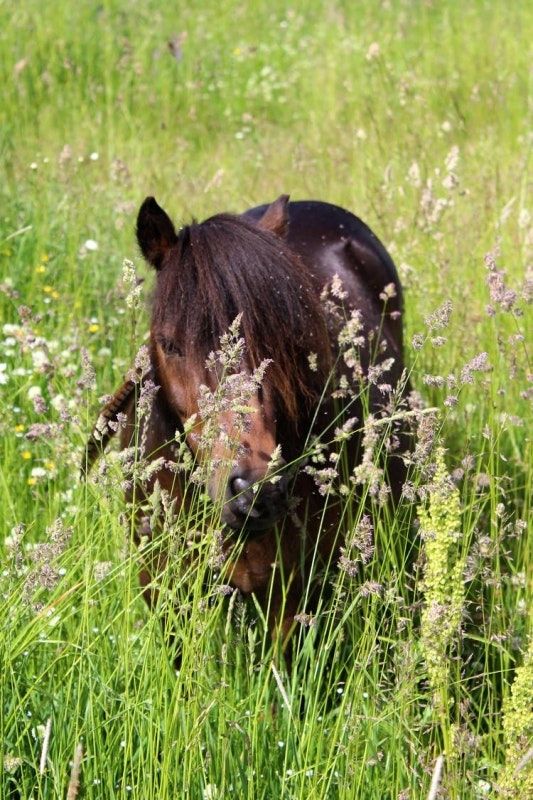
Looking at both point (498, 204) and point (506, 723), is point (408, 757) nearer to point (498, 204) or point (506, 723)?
point (506, 723)

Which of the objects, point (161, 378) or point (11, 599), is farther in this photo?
point (161, 378)

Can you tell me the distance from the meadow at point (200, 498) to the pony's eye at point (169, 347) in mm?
308

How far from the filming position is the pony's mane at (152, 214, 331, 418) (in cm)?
282

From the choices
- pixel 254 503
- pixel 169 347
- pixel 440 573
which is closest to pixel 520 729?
pixel 440 573

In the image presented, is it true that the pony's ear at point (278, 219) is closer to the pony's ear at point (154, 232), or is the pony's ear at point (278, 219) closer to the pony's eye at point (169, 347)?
the pony's ear at point (154, 232)

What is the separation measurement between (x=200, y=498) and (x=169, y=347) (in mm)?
821

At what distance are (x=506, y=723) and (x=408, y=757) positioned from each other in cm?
47

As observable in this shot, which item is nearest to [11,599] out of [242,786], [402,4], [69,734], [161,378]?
[69,734]

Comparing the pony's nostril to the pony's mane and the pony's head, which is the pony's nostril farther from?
the pony's mane

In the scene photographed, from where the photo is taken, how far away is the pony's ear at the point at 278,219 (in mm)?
3525

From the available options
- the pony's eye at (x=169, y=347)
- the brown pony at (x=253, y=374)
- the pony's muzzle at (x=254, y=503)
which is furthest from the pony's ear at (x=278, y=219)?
the pony's muzzle at (x=254, y=503)

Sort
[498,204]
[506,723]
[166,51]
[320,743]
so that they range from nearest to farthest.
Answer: [506,723] → [320,743] → [498,204] → [166,51]

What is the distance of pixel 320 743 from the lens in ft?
7.45

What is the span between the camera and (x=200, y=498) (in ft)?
7.14
